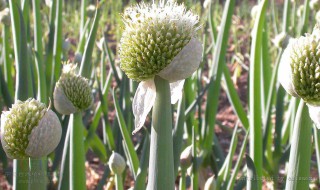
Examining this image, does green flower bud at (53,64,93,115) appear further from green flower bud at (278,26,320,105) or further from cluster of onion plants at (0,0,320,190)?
green flower bud at (278,26,320,105)

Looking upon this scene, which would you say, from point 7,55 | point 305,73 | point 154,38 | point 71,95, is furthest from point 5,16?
point 305,73

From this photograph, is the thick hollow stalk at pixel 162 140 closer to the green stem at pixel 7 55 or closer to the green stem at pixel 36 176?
the green stem at pixel 36 176

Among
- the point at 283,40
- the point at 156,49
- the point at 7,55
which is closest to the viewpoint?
the point at 156,49

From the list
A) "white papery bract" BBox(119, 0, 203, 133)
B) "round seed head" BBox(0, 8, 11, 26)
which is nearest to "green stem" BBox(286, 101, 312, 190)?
"white papery bract" BBox(119, 0, 203, 133)

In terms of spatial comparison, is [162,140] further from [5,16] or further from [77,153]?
[5,16]

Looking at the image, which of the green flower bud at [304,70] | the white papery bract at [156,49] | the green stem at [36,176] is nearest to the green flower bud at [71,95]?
the green stem at [36,176]
